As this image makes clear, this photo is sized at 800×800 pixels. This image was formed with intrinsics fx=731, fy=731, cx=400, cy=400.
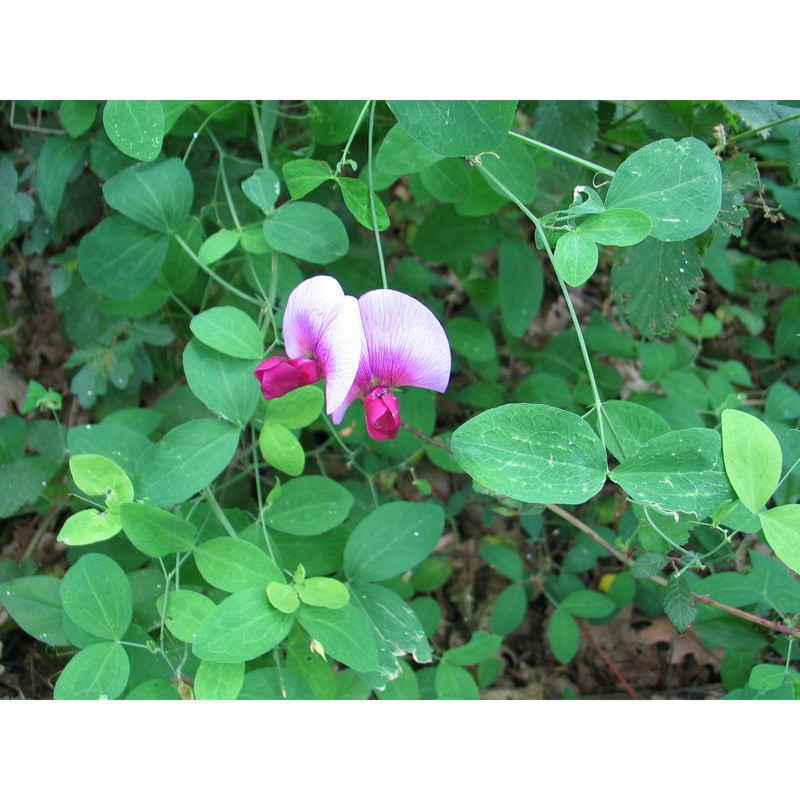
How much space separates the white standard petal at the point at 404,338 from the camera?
101 centimetres

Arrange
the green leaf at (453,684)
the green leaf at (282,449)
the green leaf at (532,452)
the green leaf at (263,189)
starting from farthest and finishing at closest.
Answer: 1. the green leaf at (453,684)
2. the green leaf at (263,189)
3. the green leaf at (282,449)
4. the green leaf at (532,452)

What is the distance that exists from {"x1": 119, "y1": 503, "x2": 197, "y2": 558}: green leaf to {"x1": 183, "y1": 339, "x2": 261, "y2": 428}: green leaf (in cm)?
17

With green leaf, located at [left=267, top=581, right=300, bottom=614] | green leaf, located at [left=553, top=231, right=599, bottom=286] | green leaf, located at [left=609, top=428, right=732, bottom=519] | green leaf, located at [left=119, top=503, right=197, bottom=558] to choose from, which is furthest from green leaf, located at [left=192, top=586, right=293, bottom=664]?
green leaf, located at [left=553, top=231, right=599, bottom=286]

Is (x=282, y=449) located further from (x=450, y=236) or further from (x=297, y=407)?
(x=450, y=236)

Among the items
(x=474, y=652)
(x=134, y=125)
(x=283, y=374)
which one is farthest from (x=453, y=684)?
(x=134, y=125)

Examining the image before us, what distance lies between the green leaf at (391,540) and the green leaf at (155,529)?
288 mm

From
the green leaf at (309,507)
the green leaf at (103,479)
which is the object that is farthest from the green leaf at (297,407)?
the green leaf at (103,479)

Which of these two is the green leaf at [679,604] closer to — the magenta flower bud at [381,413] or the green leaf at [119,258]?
the magenta flower bud at [381,413]

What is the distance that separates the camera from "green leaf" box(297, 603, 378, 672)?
3.32 ft

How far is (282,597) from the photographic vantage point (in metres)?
0.99

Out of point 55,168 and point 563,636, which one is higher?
point 55,168

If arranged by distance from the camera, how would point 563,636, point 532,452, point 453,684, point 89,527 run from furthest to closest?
1. point 563,636
2. point 453,684
3. point 89,527
4. point 532,452

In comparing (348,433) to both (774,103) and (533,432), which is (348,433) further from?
(774,103)

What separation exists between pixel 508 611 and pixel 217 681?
2.63 ft
